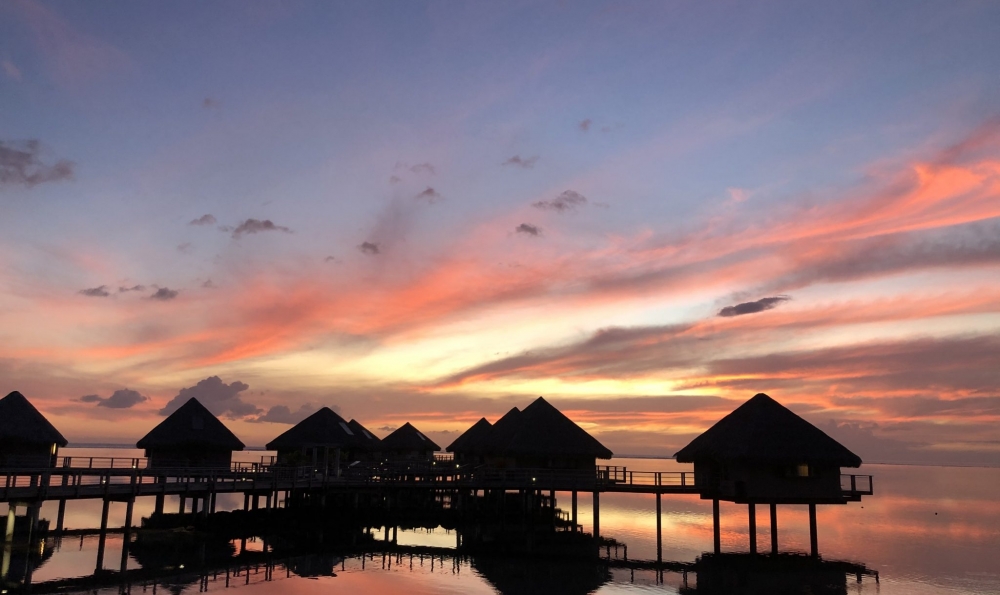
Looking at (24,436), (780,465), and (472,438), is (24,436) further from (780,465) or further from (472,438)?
(780,465)

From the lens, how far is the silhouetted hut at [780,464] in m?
34.3

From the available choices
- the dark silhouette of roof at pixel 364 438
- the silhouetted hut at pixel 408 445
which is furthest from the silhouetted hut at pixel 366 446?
the silhouetted hut at pixel 408 445

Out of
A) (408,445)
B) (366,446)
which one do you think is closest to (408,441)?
(408,445)

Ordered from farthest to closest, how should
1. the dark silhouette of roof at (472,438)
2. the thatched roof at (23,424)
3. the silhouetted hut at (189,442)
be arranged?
1. the dark silhouette of roof at (472,438)
2. the silhouetted hut at (189,442)
3. the thatched roof at (23,424)

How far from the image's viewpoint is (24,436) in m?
39.5

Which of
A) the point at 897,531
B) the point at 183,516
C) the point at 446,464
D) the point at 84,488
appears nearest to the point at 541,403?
the point at 446,464

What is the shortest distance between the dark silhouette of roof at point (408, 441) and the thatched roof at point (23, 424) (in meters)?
28.2

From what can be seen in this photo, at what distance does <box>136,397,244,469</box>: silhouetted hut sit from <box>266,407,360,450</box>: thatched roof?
401cm

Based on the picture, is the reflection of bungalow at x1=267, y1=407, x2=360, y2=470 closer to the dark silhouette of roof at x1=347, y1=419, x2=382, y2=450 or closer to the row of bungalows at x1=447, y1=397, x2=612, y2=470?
the dark silhouette of roof at x1=347, y1=419, x2=382, y2=450

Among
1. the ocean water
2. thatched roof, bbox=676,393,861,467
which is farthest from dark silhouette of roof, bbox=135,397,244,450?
thatched roof, bbox=676,393,861,467

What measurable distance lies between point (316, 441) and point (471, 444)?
1317 centimetres

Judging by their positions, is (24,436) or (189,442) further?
(189,442)

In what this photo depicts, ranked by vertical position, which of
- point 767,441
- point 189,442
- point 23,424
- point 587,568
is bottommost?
point 587,568

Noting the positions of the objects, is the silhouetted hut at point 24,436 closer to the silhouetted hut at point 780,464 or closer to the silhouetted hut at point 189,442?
the silhouetted hut at point 189,442
